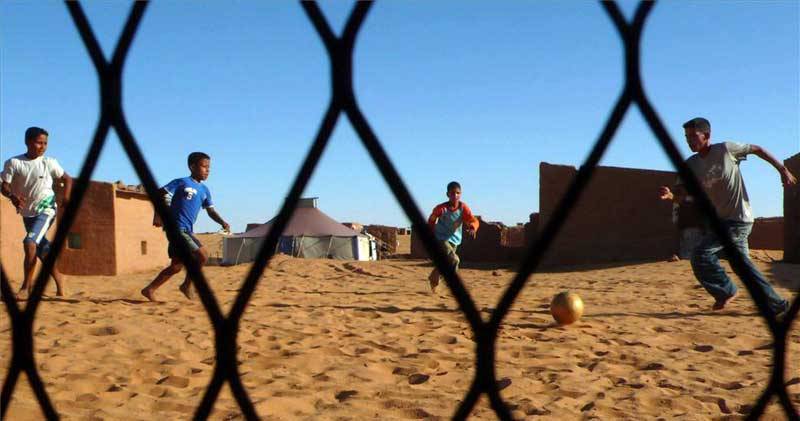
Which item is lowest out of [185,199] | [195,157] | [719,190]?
[185,199]

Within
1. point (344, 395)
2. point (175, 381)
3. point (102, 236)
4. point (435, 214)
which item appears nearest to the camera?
point (344, 395)

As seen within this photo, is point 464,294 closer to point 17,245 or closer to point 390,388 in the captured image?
point 390,388

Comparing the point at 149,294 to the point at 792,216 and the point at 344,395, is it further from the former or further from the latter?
the point at 792,216

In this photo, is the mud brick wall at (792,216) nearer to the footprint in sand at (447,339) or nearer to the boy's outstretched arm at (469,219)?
the boy's outstretched arm at (469,219)

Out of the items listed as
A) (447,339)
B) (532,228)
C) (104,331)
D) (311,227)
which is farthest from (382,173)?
(311,227)

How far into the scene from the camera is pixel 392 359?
385 cm

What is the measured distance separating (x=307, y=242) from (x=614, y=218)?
8947mm

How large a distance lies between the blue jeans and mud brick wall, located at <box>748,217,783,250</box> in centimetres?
1528

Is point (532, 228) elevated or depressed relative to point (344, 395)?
elevated

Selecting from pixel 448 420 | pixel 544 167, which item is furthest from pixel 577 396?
pixel 544 167

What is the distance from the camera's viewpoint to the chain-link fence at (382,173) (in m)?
0.86

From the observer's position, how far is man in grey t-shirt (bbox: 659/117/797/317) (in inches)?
170

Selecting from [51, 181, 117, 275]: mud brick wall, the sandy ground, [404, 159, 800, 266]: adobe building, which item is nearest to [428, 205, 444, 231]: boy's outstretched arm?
the sandy ground

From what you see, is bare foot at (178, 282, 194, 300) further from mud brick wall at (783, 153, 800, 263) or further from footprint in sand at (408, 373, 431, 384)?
mud brick wall at (783, 153, 800, 263)
